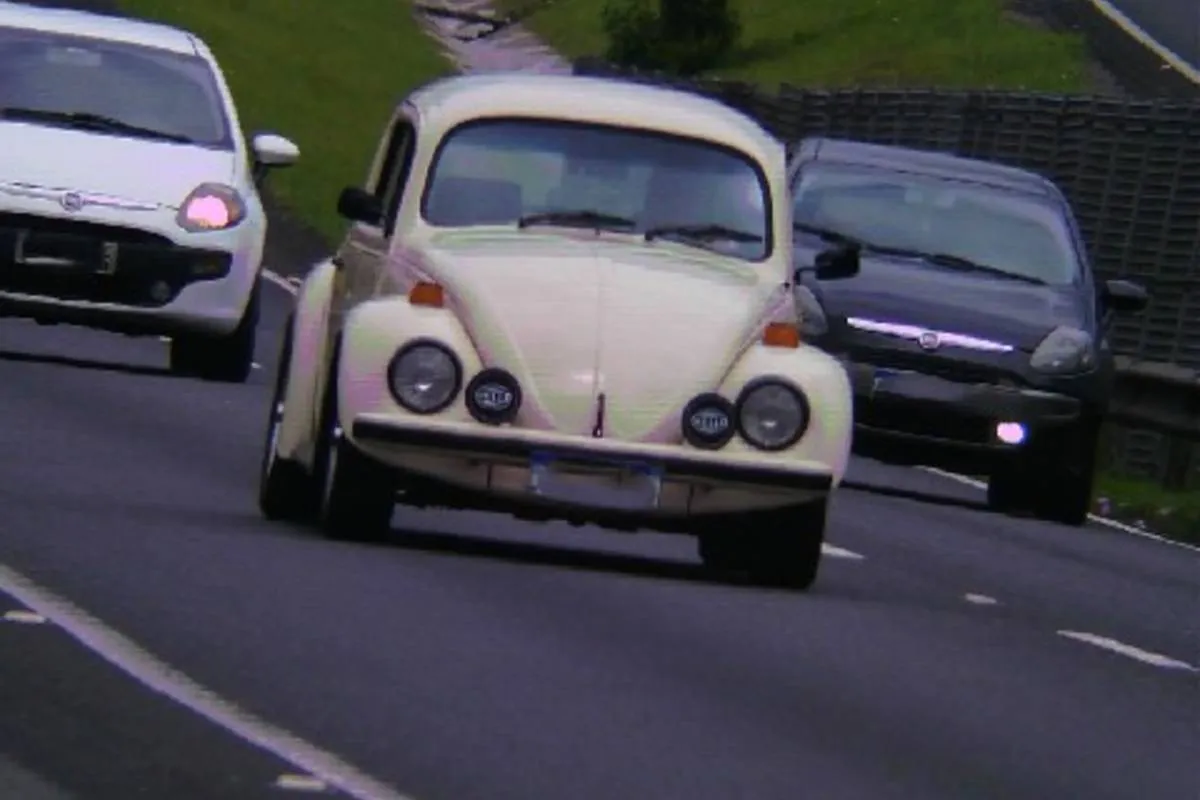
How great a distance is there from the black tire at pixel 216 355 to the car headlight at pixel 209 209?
0.56 m

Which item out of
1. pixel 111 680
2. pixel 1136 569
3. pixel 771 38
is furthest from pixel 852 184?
pixel 771 38

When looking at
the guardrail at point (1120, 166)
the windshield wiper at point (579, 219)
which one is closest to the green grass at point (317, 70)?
the guardrail at point (1120, 166)

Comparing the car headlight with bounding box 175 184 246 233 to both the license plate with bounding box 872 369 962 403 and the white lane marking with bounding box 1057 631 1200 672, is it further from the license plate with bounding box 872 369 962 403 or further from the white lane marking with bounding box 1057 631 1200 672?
the white lane marking with bounding box 1057 631 1200 672

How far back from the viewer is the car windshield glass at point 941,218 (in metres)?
22.2

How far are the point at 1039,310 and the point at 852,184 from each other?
1599mm

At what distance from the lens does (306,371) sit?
591 inches

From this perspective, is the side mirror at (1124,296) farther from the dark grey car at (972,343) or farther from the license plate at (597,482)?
the license plate at (597,482)

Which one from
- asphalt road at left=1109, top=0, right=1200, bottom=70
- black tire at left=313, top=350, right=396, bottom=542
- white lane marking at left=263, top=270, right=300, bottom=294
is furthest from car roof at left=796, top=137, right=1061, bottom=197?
asphalt road at left=1109, top=0, right=1200, bottom=70

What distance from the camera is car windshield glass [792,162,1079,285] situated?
72.7ft

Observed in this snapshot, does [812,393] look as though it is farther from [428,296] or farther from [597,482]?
[428,296]

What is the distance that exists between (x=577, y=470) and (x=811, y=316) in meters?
7.34

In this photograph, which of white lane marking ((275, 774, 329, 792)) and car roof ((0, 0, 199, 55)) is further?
car roof ((0, 0, 199, 55))

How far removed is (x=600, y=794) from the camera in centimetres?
973

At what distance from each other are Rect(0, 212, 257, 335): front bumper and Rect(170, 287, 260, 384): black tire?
1.40 ft
